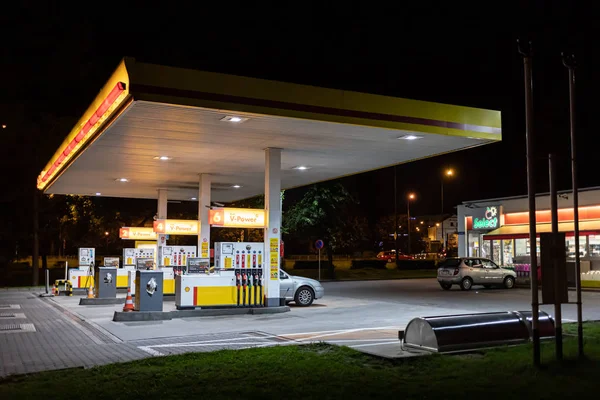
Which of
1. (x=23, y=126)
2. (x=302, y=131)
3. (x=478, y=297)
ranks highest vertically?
(x=23, y=126)

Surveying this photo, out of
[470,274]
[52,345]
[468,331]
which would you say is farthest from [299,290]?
[470,274]

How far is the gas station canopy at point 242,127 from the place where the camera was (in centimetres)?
1264

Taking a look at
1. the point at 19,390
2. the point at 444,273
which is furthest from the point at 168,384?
the point at 444,273

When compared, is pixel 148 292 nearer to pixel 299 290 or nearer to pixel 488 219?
pixel 299 290

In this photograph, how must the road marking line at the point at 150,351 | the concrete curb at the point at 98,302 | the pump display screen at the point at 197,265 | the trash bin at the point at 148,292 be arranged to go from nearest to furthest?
the road marking line at the point at 150,351, the trash bin at the point at 148,292, the pump display screen at the point at 197,265, the concrete curb at the point at 98,302

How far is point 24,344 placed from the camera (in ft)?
38.9

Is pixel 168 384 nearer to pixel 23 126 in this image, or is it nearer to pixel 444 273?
pixel 444 273

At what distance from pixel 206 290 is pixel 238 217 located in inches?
102

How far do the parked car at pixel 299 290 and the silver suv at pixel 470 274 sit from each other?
10054mm

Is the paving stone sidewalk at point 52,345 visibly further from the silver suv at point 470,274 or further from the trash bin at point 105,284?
the silver suv at point 470,274

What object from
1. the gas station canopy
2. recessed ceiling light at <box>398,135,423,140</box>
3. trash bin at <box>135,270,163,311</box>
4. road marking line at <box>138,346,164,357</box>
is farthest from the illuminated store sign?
road marking line at <box>138,346,164,357</box>

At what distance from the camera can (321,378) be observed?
7852 mm

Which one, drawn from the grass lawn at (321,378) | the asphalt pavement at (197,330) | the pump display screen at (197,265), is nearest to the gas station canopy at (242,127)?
the pump display screen at (197,265)

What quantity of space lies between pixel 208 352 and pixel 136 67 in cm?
577
